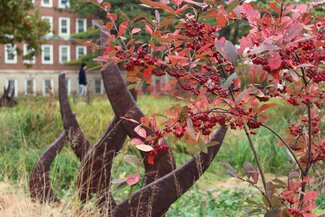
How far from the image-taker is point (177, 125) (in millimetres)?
2303

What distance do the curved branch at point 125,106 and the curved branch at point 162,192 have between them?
0.25 m

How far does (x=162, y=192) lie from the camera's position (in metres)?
3.43

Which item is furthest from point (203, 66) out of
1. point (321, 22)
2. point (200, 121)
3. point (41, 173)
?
point (41, 173)

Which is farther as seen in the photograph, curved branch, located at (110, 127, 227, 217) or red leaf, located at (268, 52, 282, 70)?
curved branch, located at (110, 127, 227, 217)

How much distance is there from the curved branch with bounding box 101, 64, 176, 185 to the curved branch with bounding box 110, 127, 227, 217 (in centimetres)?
25

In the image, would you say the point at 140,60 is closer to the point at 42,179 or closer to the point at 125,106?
the point at 125,106

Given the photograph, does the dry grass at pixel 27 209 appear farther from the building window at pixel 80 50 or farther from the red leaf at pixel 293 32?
the building window at pixel 80 50

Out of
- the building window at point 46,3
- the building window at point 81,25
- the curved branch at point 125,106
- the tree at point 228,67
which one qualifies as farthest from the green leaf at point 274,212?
the building window at point 81,25

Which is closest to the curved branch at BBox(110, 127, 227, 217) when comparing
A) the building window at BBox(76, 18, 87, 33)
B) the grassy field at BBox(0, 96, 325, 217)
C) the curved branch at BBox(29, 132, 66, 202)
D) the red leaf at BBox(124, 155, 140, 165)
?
the red leaf at BBox(124, 155, 140, 165)

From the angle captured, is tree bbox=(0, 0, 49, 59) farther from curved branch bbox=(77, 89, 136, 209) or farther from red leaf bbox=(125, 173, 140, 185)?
red leaf bbox=(125, 173, 140, 185)

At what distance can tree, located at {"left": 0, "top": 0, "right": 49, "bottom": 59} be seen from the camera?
50.6 feet

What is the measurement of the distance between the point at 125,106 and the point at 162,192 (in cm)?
62

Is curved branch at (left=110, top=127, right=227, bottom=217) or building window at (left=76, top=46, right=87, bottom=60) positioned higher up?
curved branch at (left=110, top=127, right=227, bottom=217)

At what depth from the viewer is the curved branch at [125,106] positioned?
367 cm
